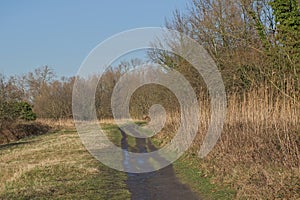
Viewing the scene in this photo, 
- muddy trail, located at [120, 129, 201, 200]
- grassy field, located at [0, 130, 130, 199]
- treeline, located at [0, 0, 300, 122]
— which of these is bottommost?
muddy trail, located at [120, 129, 201, 200]

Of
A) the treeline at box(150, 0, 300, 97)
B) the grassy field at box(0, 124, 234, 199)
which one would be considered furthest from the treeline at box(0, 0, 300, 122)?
the grassy field at box(0, 124, 234, 199)

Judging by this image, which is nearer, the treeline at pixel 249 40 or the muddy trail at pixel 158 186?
the muddy trail at pixel 158 186

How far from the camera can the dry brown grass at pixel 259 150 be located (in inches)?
311

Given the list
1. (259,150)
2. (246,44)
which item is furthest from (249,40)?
(259,150)

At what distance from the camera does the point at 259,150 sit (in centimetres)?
1079

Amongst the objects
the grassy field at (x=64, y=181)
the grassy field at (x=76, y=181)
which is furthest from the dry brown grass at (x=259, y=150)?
the grassy field at (x=64, y=181)

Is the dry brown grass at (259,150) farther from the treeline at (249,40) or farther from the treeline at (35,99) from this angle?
the treeline at (35,99)

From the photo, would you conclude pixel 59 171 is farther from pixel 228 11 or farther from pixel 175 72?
pixel 175 72

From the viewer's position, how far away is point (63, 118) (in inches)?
2235

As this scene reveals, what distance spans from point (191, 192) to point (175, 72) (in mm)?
17078

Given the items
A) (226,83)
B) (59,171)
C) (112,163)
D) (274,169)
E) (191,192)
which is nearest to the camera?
(274,169)

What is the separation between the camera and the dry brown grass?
7.89m

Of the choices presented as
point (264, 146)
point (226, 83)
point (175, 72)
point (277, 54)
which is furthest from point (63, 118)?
point (264, 146)

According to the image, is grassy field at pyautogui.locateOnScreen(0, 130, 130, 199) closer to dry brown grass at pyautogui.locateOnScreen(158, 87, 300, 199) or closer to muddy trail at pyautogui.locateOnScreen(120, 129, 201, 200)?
muddy trail at pyautogui.locateOnScreen(120, 129, 201, 200)
